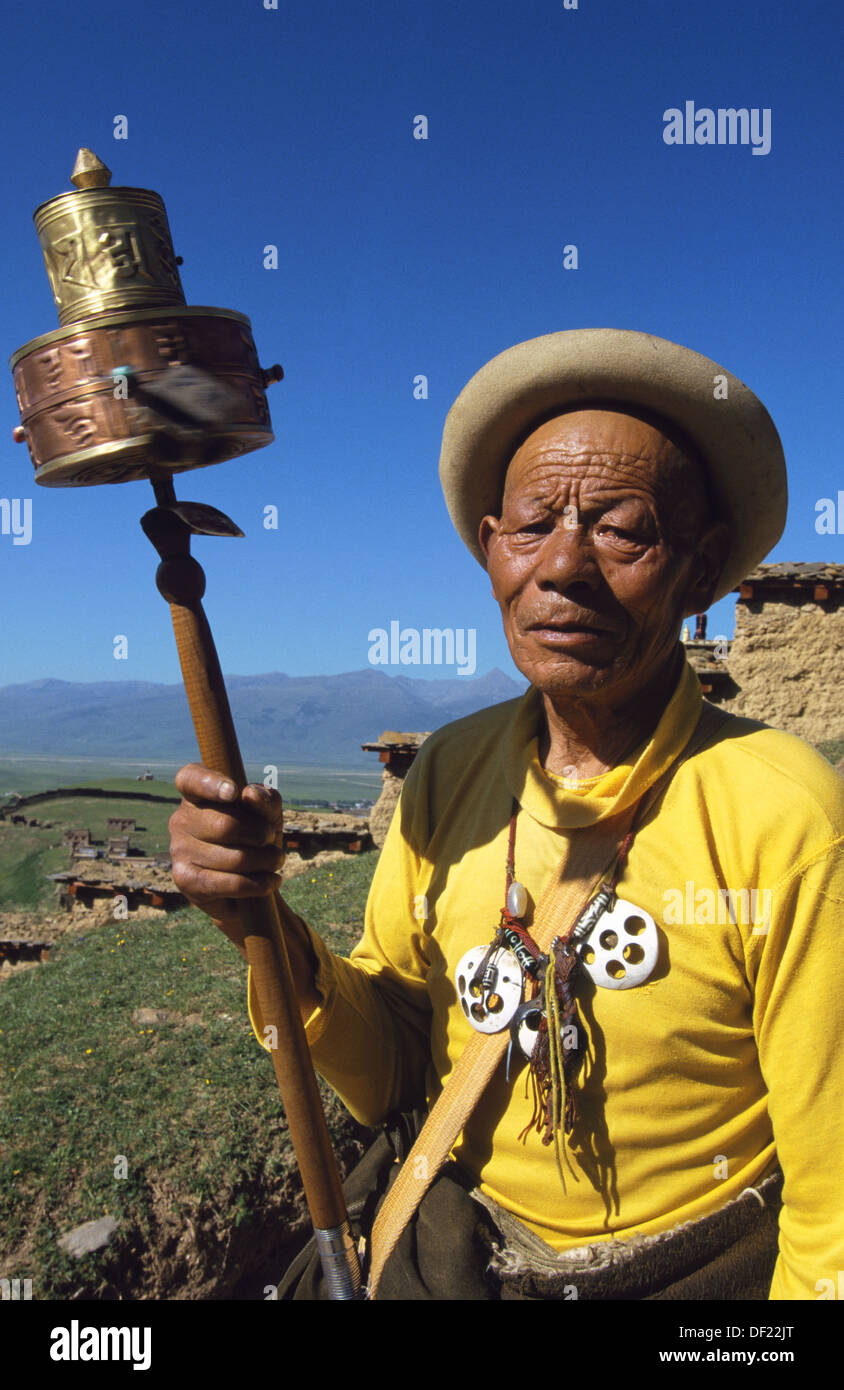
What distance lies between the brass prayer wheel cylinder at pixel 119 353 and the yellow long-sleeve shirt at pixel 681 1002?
114 centimetres

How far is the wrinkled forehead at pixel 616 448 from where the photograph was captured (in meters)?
2.01

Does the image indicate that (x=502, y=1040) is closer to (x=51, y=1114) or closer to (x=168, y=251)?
(x=168, y=251)

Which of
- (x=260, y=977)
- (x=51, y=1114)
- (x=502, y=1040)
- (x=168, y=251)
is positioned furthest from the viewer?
(x=51, y=1114)

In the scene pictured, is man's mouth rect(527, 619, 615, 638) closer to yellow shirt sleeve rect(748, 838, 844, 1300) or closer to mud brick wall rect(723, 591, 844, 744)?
yellow shirt sleeve rect(748, 838, 844, 1300)

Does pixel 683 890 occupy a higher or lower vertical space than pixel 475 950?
higher

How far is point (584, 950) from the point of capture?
1.98m

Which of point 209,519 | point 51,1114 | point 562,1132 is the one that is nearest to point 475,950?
point 562,1132

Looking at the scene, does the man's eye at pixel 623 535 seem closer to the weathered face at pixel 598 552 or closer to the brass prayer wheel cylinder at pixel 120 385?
the weathered face at pixel 598 552

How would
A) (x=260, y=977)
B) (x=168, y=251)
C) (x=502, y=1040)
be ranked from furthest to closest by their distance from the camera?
(x=502, y=1040) → (x=260, y=977) → (x=168, y=251)

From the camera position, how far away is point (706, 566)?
7.18 feet

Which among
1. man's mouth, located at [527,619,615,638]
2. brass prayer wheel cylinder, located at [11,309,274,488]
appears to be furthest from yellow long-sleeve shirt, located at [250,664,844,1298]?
brass prayer wheel cylinder, located at [11,309,274,488]

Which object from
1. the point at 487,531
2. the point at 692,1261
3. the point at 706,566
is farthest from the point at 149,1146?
the point at 706,566

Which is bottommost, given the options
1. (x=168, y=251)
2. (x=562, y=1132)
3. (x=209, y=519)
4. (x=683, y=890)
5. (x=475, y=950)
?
(x=562, y=1132)

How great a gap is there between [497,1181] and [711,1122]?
1.73 ft
